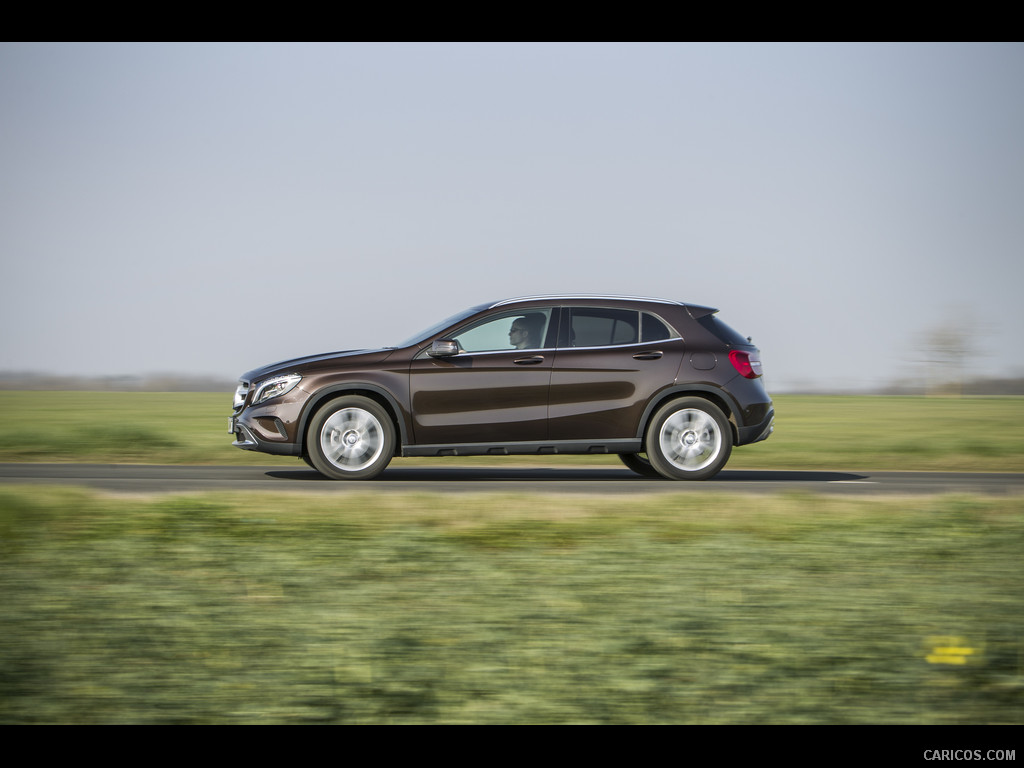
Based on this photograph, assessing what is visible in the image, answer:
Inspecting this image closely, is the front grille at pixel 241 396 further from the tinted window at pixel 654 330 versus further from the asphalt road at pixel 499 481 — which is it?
the tinted window at pixel 654 330

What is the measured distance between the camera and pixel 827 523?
284 inches

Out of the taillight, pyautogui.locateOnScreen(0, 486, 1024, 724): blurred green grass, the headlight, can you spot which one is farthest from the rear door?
pyautogui.locateOnScreen(0, 486, 1024, 724): blurred green grass

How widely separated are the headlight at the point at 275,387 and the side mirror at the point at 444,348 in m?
1.28

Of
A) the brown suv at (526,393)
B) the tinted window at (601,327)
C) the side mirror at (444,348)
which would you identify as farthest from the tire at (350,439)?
the tinted window at (601,327)

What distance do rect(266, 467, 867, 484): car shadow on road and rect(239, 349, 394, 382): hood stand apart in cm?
110

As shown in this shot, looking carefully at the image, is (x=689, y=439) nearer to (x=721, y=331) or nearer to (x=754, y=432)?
(x=754, y=432)

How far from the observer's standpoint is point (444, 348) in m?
9.73

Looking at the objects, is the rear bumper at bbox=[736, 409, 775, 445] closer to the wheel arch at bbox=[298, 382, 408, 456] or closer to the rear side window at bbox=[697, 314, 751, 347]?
the rear side window at bbox=[697, 314, 751, 347]

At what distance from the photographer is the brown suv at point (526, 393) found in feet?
32.0

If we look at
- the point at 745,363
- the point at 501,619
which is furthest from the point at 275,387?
the point at 501,619

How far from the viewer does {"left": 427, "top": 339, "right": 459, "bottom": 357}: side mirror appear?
31.9 ft
